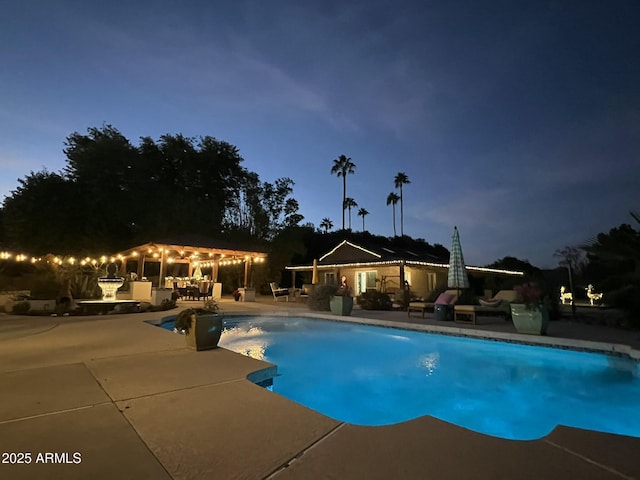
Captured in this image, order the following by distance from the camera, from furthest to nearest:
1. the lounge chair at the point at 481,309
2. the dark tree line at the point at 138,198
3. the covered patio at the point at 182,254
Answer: the dark tree line at the point at 138,198
the covered patio at the point at 182,254
the lounge chair at the point at 481,309

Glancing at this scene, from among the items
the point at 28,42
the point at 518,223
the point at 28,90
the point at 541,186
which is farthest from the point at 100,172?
the point at 518,223

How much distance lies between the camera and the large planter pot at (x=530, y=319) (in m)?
6.68

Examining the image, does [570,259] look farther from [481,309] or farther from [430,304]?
[430,304]

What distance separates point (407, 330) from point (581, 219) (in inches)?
1127

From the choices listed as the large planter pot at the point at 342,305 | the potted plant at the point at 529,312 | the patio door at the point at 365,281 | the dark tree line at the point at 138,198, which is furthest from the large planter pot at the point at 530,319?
the dark tree line at the point at 138,198

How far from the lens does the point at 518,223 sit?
3067 cm

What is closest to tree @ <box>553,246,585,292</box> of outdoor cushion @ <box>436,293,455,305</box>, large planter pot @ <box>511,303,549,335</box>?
outdoor cushion @ <box>436,293,455,305</box>

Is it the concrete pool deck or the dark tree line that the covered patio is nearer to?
the dark tree line

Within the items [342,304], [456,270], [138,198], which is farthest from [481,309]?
[138,198]

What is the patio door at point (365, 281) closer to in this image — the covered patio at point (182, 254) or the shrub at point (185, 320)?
the covered patio at point (182, 254)

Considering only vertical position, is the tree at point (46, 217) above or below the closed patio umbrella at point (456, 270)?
above

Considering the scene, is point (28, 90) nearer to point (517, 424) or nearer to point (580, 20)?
point (517, 424)

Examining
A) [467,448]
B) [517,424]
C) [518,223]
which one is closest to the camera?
[467,448]

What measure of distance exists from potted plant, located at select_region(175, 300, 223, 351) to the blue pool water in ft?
3.80
